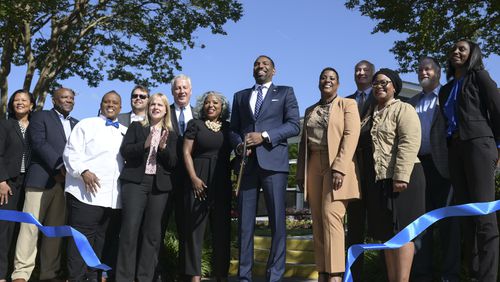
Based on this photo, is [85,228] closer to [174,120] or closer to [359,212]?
[174,120]

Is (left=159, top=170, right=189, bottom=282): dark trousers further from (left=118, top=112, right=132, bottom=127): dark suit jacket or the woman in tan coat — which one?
the woman in tan coat

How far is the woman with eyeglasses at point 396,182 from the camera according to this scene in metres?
4.64

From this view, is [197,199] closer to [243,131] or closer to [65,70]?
[243,131]

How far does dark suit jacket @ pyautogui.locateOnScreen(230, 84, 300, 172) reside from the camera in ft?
17.6

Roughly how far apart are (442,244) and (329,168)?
1.25 meters

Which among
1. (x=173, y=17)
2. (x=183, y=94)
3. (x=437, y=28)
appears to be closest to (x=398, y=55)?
(x=437, y=28)

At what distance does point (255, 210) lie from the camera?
537cm

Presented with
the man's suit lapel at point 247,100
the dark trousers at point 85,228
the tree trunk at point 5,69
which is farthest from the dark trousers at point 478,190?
the tree trunk at point 5,69

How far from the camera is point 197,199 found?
555 cm

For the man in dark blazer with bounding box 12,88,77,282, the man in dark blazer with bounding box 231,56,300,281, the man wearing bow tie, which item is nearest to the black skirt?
the man in dark blazer with bounding box 231,56,300,281

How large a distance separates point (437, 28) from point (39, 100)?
10377 millimetres

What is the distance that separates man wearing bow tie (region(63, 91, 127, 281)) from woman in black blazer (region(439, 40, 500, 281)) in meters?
3.13

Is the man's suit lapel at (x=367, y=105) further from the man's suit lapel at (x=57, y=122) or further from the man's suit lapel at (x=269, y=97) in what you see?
the man's suit lapel at (x=57, y=122)

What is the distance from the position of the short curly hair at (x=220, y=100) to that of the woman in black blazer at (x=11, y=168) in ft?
6.20
